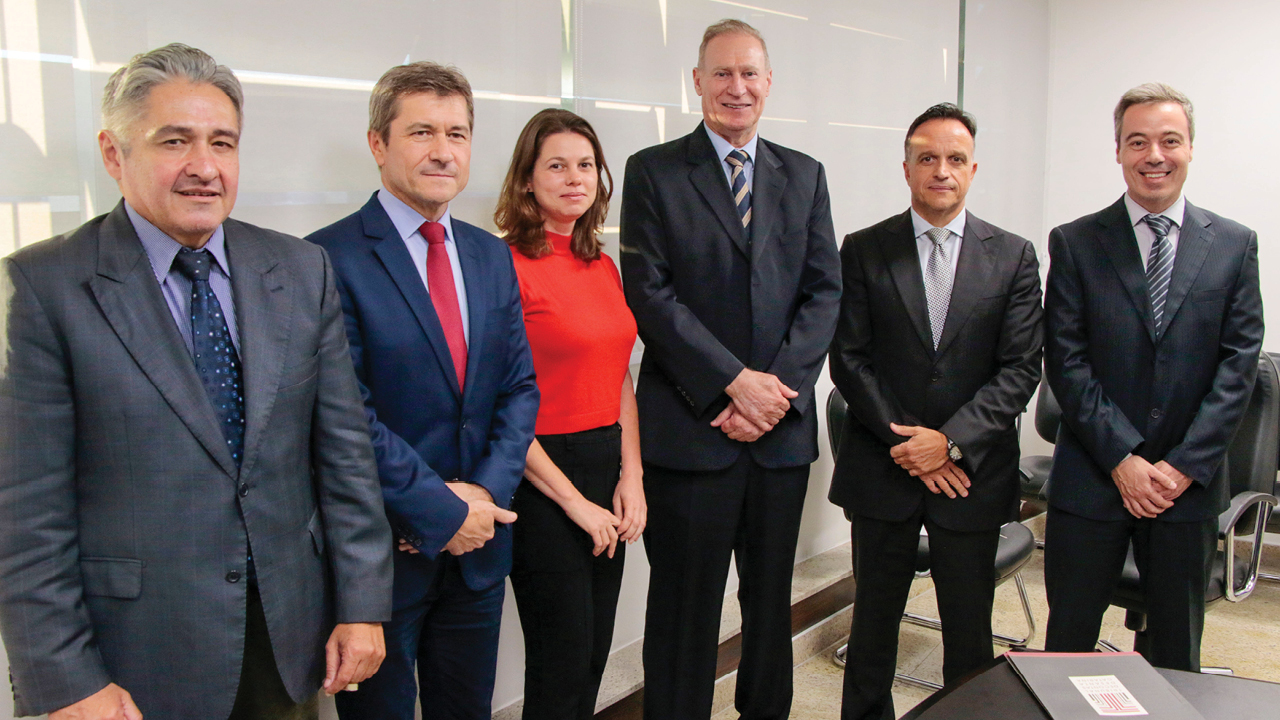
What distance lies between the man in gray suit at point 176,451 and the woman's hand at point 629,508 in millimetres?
791

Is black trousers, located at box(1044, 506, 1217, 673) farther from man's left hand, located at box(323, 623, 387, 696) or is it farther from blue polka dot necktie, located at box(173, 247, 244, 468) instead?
blue polka dot necktie, located at box(173, 247, 244, 468)

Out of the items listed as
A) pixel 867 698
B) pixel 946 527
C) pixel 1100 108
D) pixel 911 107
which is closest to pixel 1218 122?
pixel 1100 108

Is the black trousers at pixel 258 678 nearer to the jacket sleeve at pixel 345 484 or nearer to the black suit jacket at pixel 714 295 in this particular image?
the jacket sleeve at pixel 345 484

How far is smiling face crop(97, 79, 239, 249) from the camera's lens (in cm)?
145

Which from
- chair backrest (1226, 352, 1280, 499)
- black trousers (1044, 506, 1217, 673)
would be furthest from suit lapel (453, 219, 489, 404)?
chair backrest (1226, 352, 1280, 499)

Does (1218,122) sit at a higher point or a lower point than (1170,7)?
lower

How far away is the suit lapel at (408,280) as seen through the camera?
1850 millimetres

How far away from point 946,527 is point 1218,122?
11.4 feet

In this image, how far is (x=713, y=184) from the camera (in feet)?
8.04

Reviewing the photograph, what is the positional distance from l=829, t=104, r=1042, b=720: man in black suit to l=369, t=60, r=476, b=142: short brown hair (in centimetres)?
134

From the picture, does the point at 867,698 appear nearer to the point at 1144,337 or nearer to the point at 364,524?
the point at 1144,337

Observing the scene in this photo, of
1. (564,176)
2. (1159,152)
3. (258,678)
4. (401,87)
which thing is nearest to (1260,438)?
(1159,152)

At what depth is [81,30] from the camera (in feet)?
6.04

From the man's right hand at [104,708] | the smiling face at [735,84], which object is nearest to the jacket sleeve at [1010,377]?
the smiling face at [735,84]
